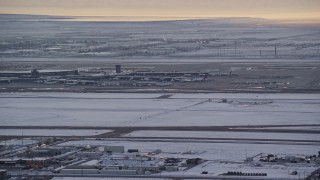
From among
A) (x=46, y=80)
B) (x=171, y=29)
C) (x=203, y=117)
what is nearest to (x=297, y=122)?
(x=203, y=117)

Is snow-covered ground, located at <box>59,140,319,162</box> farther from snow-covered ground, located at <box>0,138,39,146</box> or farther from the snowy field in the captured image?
the snowy field

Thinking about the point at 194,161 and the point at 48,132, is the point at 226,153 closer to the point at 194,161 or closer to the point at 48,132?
the point at 194,161

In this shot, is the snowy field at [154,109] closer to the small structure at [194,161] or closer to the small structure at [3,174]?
the small structure at [194,161]

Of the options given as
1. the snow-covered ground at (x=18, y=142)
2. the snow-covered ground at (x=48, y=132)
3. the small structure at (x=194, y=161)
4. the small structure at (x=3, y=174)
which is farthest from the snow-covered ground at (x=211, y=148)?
the small structure at (x=3, y=174)

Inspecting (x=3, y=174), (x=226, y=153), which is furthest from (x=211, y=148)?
(x=3, y=174)

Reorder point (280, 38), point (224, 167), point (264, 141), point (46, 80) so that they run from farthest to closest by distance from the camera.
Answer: point (280, 38) → point (46, 80) → point (264, 141) → point (224, 167)

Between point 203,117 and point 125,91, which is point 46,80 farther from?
point 203,117

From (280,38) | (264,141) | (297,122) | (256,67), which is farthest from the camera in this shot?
(280,38)

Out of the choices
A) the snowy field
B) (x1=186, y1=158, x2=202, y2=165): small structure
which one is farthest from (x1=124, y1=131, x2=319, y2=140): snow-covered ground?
(x1=186, y1=158, x2=202, y2=165): small structure
